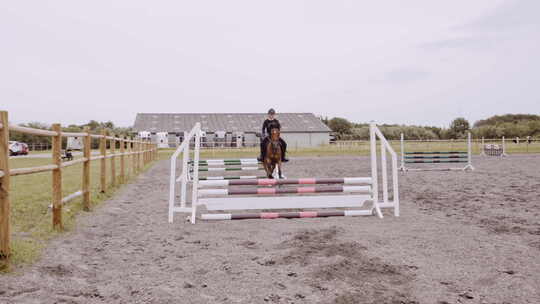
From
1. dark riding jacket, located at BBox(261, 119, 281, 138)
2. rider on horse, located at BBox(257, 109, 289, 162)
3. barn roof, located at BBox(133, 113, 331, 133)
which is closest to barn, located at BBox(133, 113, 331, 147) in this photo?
barn roof, located at BBox(133, 113, 331, 133)

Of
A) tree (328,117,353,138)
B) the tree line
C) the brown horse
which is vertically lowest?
the brown horse

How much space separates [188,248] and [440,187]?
316 inches

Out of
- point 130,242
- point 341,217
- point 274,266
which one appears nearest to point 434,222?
point 341,217

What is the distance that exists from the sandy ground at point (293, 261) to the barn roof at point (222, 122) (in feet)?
141

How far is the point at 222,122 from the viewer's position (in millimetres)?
51938

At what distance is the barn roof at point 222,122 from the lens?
4862 centimetres

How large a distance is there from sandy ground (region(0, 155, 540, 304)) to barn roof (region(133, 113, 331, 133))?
141ft

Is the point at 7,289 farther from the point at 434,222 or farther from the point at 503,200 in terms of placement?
the point at 503,200

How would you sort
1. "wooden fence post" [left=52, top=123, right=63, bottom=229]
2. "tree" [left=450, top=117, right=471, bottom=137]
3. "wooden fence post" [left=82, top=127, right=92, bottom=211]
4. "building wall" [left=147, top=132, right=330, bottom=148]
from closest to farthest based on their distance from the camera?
"wooden fence post" [left=52, top=123, right=63, bottom=229] < "wooden fence post" [left=82, top=127, right=92, bottom=211] < "building wall" [left=147, top=132, right=330, bottom=148] < "tree" [left=450, top=117, right=471, bottom=137]

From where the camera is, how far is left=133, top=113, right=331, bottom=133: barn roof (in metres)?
48.6

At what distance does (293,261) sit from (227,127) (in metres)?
46.9

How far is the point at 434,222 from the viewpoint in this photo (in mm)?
5820

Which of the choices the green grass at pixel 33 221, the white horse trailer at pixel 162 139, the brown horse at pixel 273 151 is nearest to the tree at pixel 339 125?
the white horse trailer at pixel 162 139

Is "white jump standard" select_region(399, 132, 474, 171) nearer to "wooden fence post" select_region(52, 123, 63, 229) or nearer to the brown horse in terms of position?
the brown horse
